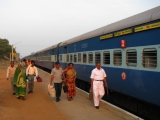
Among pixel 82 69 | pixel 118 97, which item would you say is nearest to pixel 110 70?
pixel 118 97

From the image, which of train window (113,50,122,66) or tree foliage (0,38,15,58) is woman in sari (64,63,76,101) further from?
tree foliage (0,38,15,58)

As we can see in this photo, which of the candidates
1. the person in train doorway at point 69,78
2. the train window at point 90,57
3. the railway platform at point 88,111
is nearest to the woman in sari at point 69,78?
the person in train doorway at point 69,78

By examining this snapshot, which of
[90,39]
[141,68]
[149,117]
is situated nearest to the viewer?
[141,68]

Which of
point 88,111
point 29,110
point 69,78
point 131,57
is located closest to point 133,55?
point 131,57

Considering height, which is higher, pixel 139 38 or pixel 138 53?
pixel 139 38

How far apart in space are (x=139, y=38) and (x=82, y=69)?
20.6ft

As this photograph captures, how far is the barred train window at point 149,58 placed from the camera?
20.9ft

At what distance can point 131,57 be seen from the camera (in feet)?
24.7

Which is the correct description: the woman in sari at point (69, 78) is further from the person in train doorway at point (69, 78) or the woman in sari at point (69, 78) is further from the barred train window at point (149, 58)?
the barred train window at point (149, 58)

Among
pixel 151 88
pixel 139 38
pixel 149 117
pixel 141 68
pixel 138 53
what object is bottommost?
pixel 149 117

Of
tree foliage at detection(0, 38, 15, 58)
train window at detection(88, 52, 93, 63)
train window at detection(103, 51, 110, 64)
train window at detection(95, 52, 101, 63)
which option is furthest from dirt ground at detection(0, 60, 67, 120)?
tree foliage at detection(0, 38, 15, 58)

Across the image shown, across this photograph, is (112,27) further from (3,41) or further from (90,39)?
(3,41)

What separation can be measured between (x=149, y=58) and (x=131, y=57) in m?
0.95

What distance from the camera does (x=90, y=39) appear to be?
11641 millimetres
